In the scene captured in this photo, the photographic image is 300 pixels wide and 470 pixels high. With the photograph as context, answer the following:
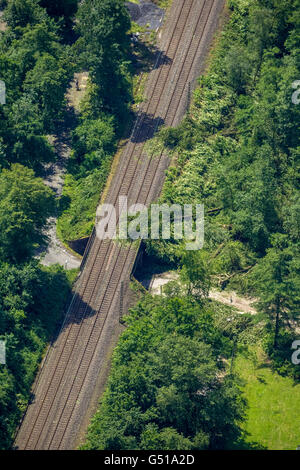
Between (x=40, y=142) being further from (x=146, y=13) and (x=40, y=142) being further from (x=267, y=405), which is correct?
(x=267, y=405)

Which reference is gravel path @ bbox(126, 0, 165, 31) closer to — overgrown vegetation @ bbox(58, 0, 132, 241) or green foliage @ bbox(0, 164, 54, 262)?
overgrown vegetation @ bbox(58, 0, 132, 241)

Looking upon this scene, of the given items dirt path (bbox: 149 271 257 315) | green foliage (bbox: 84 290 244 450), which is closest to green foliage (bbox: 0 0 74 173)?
dirt path (bbox: 149 271 257 315)

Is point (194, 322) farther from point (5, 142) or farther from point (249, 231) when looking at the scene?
point (5, 142)

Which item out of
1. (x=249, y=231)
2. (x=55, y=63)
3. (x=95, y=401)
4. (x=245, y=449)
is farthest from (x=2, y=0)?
(x=245, y=449)

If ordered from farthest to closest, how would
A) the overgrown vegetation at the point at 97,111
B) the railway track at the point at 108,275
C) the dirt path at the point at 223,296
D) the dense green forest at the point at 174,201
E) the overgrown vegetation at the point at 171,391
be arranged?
the overgrown vegetation at the point at 97,111 < the dirt path at the point at 223,296 < the railway track at the point at 108,275 < the dense green forest at the point at 174,201 < the overgrown vegetation at the point at 171,391

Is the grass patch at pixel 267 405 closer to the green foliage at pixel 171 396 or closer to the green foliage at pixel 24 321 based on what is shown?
the green foliage at pixel 171 396

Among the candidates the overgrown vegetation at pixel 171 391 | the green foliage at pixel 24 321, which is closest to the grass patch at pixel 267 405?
the overgrown vegetation at pixel 171 391
